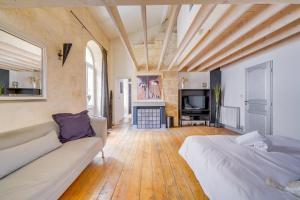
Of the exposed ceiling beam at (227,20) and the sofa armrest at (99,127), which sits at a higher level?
the exposed ceiling beam at (227,20)

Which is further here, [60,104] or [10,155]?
[60,104]

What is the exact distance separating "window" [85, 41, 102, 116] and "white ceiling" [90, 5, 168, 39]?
0.79 m

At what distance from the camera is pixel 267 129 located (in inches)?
161

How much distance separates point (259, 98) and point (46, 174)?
472 centimetres

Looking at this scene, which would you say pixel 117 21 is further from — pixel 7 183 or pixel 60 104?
pixel 7 183

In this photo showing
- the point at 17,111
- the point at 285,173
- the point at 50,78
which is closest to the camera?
the point at 285,173

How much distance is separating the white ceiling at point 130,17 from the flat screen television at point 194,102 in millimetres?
3173

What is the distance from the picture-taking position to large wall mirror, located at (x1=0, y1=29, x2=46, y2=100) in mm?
1853

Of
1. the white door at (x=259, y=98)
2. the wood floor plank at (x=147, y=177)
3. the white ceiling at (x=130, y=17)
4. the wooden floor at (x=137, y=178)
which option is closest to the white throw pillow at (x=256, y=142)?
the wooden floor at (x=137, y=178)

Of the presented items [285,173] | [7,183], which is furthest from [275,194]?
[7,183]

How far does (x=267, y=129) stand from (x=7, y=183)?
4772 millimetres

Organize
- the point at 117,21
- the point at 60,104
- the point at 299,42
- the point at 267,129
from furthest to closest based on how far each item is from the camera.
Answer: the point at 267,129 < the point at 299,42 < the point at 60,104 < the point at 117,21

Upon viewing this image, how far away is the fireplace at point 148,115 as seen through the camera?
6297 millimetres

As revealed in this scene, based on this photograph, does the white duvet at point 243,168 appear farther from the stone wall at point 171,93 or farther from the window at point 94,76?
the stone wall at point 171,93
